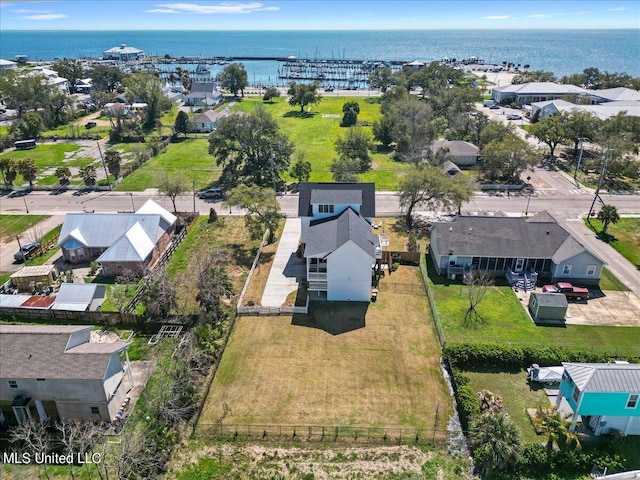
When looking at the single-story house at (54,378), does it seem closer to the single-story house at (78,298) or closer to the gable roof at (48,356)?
Result: the gable roof at (48,356)

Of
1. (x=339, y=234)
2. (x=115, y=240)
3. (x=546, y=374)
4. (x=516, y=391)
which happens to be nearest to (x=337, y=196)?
(x=339, y=234)

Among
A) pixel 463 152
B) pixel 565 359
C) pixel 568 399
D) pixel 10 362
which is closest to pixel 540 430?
pixel 568 399

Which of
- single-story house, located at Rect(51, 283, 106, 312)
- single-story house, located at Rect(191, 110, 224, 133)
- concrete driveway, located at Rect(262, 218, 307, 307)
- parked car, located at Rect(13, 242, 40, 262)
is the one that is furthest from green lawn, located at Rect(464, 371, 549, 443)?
single-story house, located at Rect(191, 110, 224, 133)

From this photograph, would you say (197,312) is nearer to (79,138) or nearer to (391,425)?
(391,425)

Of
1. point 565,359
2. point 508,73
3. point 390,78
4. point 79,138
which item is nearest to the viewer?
point 565,359

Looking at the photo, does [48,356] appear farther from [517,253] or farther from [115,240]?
[517,253]

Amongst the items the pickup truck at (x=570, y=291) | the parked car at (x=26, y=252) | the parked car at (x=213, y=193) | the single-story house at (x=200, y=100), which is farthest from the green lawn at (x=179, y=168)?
the pickup truck at (x=570, y=291)
